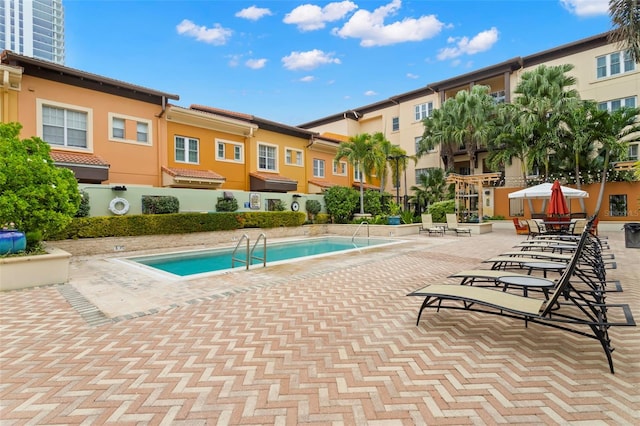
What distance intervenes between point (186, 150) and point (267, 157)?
5.58 metres

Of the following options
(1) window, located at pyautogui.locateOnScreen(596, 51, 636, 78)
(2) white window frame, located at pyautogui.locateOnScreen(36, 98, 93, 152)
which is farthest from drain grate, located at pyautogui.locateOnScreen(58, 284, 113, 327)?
(1) window, located at pyautogui.locateOnScreen(596, 51, 636, 78)

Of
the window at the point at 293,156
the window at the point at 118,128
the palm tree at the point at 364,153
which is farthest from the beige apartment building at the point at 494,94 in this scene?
the window at the point at 118,128

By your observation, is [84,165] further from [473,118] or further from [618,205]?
[618,205]

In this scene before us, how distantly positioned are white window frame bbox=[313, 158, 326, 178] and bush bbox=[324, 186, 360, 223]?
14.0ft

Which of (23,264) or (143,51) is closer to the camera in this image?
(23,264)

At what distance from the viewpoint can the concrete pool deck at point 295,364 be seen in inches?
94.4

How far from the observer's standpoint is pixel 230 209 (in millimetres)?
16875

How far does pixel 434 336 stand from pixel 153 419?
2918 millimetres

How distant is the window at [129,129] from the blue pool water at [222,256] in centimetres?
742

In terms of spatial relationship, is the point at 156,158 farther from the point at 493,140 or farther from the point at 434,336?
the point at 493,140

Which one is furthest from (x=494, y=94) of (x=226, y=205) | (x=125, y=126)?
(x=125, y=126)

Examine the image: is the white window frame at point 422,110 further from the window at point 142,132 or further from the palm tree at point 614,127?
the window at point 142,132

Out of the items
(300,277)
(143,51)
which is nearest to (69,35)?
(143,51)

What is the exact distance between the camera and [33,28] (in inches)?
5187
